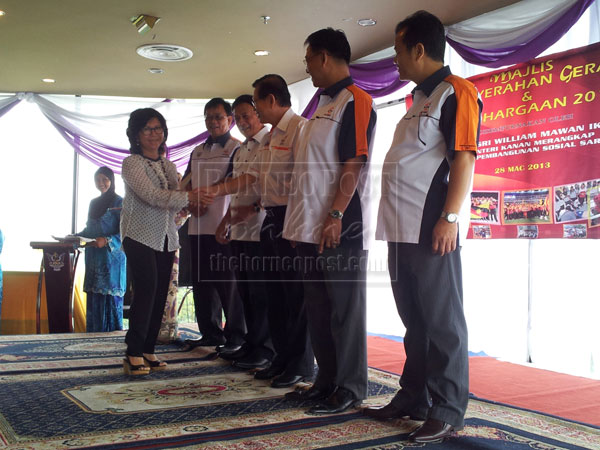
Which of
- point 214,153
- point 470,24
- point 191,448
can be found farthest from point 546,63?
point 191,448

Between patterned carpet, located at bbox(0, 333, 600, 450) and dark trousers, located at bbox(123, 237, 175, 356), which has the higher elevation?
dark trousers, located at bbox(123, 237, 175, 356)

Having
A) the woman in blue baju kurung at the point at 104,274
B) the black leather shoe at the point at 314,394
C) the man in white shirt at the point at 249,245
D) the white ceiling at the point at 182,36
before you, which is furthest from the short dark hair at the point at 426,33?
the woman in blue baju kurung at the point at 104,274

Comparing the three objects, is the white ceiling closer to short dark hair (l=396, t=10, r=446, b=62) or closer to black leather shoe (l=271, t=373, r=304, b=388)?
short dark hair (l=396, t=10, r=446, b=62)

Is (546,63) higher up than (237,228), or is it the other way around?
(546,63)

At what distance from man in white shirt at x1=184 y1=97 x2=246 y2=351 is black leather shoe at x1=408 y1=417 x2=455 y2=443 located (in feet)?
5.82

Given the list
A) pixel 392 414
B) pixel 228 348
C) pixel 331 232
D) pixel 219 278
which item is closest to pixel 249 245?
pixel 219 278

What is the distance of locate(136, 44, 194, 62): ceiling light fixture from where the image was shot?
5.26 meters

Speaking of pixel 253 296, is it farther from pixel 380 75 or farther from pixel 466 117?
pixel 380 75

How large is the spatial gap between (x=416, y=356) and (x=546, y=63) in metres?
2.53

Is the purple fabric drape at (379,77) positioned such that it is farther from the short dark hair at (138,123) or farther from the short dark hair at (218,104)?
the short dark hair at (138,123)

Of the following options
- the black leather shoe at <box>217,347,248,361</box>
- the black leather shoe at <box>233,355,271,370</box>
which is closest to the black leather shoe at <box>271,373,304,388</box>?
the black leather shoe at <box>233,355,271,370</box>

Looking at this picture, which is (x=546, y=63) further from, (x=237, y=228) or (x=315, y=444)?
(x=315, y=444)

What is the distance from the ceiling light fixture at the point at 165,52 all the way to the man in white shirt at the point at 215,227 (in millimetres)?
2125

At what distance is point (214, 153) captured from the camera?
3471mm
